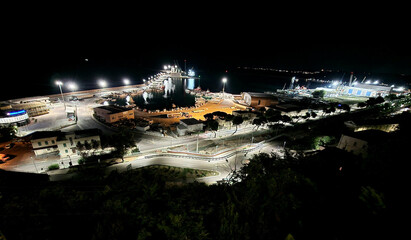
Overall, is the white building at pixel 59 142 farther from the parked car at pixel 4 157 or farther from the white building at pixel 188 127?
the white building at pixel 188 127

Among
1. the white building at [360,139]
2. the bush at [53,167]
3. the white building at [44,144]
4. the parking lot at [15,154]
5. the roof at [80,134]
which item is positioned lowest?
the parking lot at [15,154]

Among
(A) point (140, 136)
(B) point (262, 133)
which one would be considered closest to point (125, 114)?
(A) point (140, 136)

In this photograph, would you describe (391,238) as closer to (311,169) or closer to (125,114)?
(311,169)

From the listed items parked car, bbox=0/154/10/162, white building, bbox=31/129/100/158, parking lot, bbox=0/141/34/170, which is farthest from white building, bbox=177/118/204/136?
parked car, bbox=0/154/10/162

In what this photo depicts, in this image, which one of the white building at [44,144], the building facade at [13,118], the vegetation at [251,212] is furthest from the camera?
the building facade at [13,118]

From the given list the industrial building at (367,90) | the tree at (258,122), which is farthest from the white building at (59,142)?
the industrial building at (367,90)

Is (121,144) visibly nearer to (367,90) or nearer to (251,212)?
(251,212)
